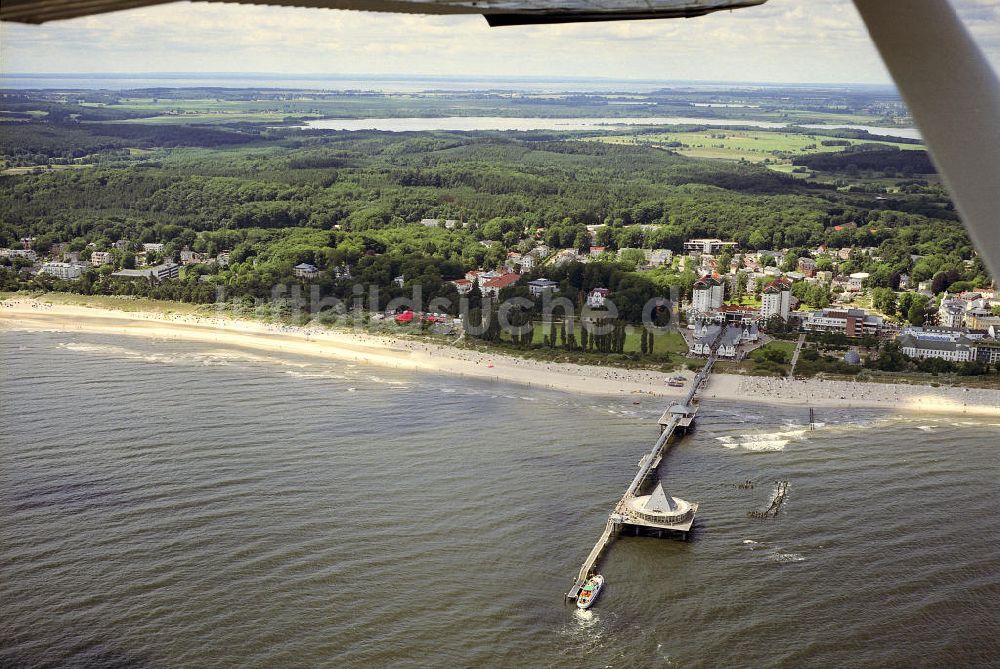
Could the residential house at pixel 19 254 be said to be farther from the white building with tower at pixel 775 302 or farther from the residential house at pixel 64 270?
the white building with tower at pixel 775 302

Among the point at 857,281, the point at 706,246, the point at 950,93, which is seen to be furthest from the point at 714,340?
the point at 950,93

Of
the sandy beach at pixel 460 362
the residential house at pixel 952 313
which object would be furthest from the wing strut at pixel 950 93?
the residential house at pixel 952 313

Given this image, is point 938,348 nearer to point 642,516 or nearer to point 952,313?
point 952,313

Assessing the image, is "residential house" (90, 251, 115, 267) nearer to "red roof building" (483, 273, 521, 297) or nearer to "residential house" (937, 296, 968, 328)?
"red roof building" (483, 273, 521, 297)

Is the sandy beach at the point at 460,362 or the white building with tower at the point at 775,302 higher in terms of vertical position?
the white building with tower at the point at 775,302

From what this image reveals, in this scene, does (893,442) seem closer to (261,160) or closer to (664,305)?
(664,305)

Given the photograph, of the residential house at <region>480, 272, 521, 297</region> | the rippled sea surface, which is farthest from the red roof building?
the rippled sea surface
